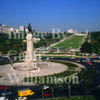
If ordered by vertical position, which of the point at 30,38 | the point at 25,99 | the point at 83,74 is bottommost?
the point at 25,99

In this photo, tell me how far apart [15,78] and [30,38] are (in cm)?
1222

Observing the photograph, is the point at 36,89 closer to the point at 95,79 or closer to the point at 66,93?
the point at 66,93

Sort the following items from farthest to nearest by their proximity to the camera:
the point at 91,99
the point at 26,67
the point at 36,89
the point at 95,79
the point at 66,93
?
the point at 26,67, the point at 95,79, the point at 36,89, the point at 66,93, the point at 91,99

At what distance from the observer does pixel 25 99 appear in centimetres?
2267

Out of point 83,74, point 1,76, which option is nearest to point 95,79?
point 83,74

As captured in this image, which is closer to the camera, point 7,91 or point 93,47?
point 7,91

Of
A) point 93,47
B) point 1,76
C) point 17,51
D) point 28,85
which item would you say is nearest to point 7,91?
point 28,85

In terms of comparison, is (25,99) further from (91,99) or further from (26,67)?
(26,67)

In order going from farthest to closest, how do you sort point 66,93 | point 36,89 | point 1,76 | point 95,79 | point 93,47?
point 93,47, point 1,76, point 95,79, point 36,89, point 66,93

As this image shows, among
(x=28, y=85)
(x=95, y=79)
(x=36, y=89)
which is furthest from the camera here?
(x=95, y=79)

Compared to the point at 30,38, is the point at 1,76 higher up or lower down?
lower down

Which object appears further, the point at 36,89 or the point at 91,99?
the point at 36,89

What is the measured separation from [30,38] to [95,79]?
19773 millimetres

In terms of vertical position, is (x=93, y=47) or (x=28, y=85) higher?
(x=93, y=47)
